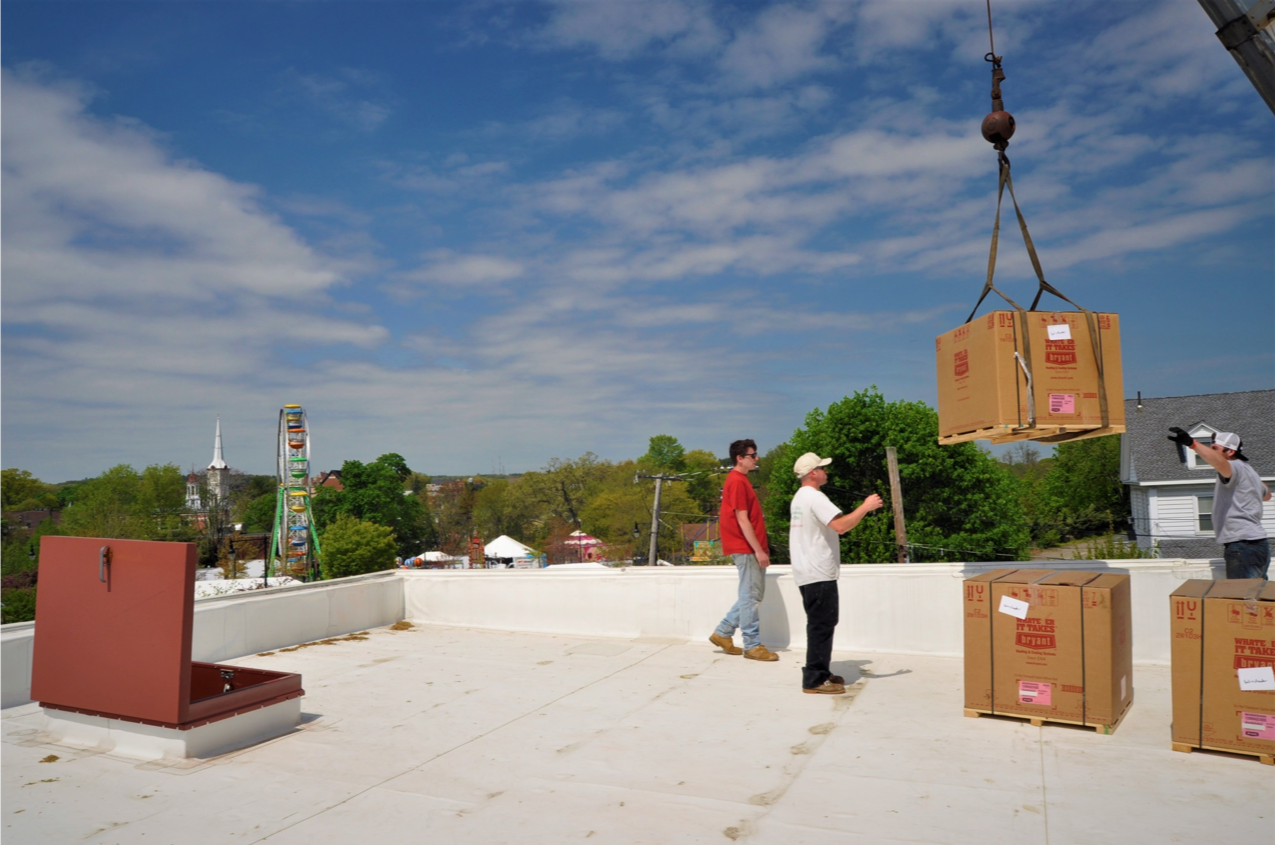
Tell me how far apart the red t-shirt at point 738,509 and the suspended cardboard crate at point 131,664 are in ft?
10.7

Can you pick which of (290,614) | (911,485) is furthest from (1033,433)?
(911,485)

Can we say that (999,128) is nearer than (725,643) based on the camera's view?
Yes

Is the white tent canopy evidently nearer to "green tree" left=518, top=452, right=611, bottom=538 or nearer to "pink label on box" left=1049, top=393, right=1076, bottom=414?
"green tree" left=518, top=452, right=611, bottom=538

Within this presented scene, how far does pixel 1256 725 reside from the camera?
12.6 feet

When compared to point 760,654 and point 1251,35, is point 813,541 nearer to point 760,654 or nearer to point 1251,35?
point 760,654

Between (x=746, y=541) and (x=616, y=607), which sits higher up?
(x=746, y=541)

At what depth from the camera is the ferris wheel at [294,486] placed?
164ft

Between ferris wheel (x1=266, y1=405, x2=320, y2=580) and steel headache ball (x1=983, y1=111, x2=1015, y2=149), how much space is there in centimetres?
5019

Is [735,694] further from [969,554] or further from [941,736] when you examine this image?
[969,554]

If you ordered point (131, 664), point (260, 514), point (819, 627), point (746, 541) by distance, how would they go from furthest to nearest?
point (260, 514)
point (746, 541)
point (819, 627)
point (131, 664)

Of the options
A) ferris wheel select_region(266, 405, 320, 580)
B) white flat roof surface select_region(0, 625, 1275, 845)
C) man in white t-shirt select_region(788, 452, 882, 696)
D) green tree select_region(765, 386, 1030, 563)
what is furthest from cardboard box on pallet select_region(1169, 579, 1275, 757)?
ferris wheel select_region(266, 405, 320, 580)

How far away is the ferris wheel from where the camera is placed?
50031 mm

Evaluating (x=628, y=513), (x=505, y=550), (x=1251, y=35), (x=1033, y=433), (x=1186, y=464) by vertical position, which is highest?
(x=1251, y=35)

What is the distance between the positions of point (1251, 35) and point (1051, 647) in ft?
10.2
